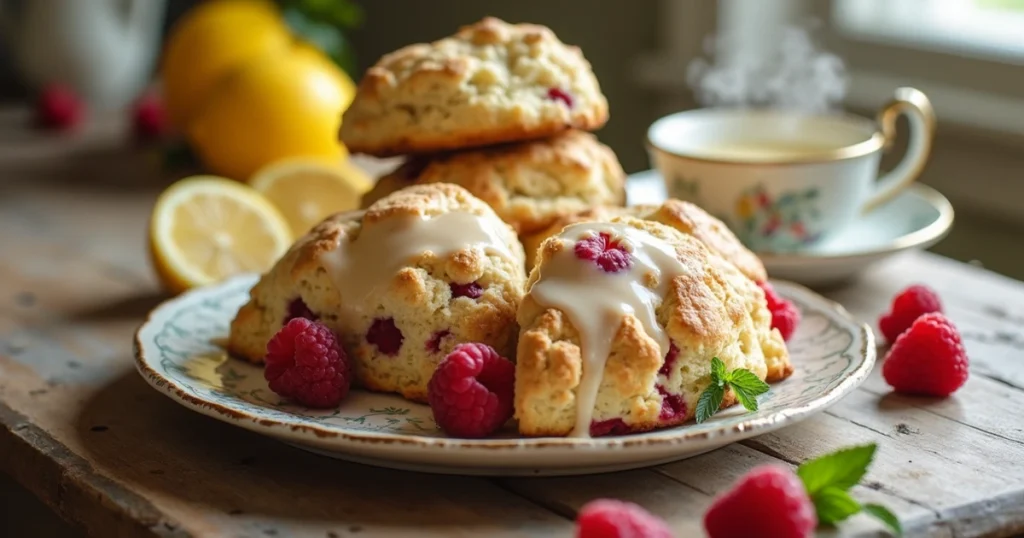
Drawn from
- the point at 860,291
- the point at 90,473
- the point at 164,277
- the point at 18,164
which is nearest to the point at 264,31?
the point at 18,164

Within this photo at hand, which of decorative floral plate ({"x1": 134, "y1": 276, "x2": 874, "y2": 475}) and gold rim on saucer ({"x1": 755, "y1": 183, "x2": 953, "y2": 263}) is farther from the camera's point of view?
gold rim on saucer ({"x1": 755, "y1": 183, "x2": 953, "y2": 263})

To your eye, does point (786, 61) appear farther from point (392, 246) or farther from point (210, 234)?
point (392, 246)

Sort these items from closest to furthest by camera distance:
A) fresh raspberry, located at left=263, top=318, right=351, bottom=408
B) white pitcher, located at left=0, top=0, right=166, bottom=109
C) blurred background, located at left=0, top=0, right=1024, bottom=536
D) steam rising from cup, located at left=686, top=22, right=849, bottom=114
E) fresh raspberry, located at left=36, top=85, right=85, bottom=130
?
1. fresh raspberry, located at left=263, top=318, right=351, bottom=408
2. blurred background, located at left=0, top=0, right=1024, bottom=536
3. steam rising from cup, located at left=686, top=22, right=849, bottom=114
4. fresh raspberry, located at left=36, top=85, right=85, bottom=130
5. white pitcher, located at left=0, top=0, right=166, bottom=109

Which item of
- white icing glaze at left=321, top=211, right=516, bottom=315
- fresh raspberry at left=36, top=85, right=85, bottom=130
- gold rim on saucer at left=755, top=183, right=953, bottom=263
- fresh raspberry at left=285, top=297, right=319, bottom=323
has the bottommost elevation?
fresh raspberry at left=36, top=85, right=85, bottom=130

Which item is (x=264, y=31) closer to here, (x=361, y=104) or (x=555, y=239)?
(x=361, y=104)

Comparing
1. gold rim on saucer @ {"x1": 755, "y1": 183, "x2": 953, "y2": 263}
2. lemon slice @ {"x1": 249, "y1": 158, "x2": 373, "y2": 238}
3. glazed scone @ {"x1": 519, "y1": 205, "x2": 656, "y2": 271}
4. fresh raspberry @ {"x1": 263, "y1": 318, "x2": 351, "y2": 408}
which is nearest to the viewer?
fresh raspberry @ {"x1": 263, "y1": 318, "x2": 351, "y2": 408}

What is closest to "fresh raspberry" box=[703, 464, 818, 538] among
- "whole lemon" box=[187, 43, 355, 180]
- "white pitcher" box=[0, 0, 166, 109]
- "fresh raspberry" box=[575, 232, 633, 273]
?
"fresh raspberry" box=[575, 232, 633, 273]

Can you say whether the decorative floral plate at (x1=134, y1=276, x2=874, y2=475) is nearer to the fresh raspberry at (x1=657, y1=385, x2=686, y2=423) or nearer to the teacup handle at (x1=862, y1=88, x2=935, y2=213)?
the fresh raspberry at (x1=657, y1=385, x2=686, y2=423)
